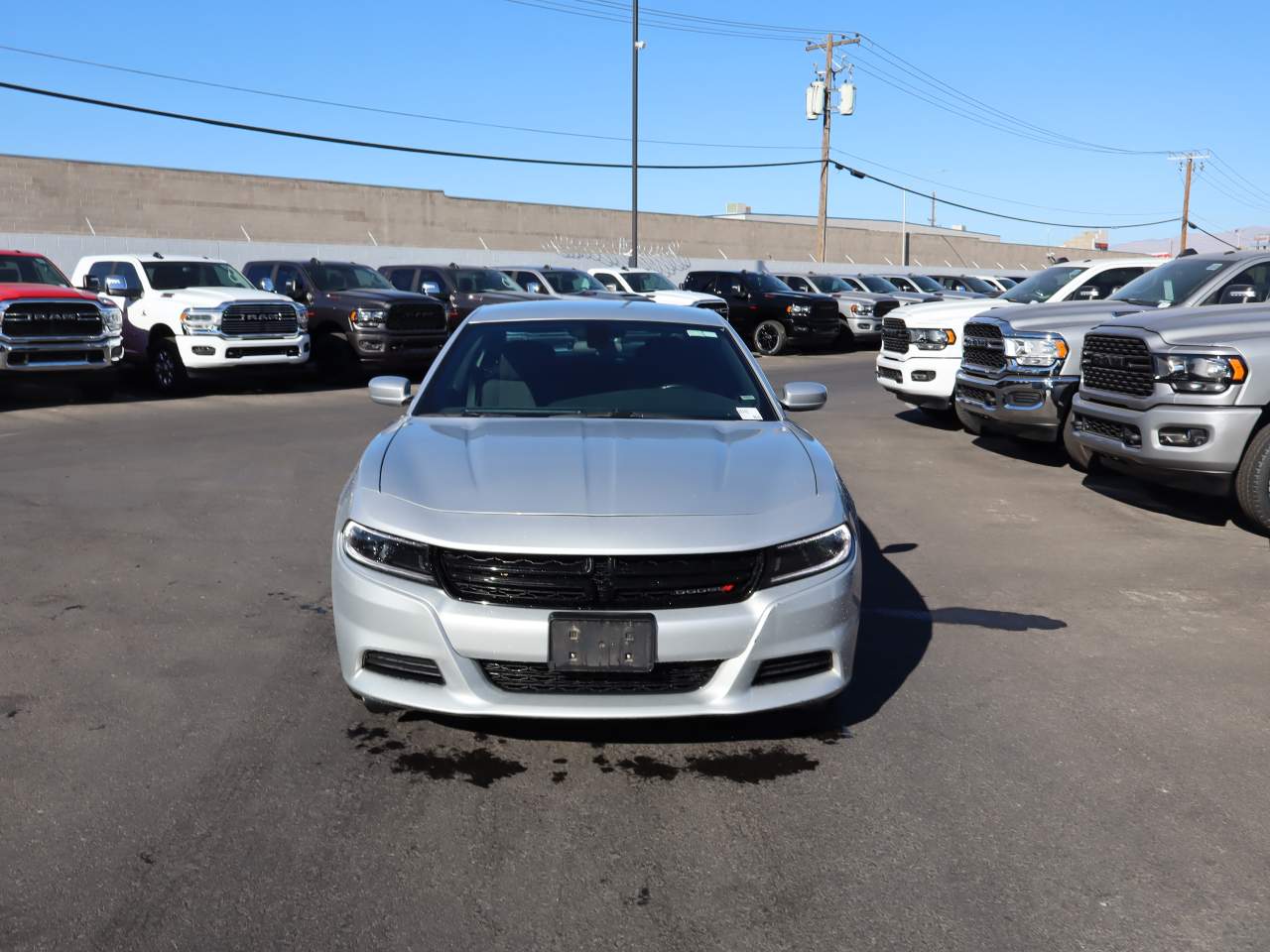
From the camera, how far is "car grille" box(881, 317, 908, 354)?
13.9 m

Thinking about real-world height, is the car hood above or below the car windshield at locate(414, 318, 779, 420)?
below

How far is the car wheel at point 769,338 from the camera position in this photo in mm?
25812

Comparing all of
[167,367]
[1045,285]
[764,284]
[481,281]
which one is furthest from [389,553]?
[764,284]

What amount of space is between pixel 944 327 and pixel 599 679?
34.7 feet

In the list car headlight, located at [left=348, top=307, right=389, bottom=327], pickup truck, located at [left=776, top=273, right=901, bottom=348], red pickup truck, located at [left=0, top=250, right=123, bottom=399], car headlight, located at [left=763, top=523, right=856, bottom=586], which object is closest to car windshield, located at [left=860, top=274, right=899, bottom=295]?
pickup truck, located at [left=776, top=273, right=901, bottom=348]

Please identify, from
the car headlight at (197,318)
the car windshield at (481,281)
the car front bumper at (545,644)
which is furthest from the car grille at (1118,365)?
the car windshield at (481,281)

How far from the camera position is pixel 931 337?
13523 millimetres

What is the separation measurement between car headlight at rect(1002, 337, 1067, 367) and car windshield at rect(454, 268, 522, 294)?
41.2 feet

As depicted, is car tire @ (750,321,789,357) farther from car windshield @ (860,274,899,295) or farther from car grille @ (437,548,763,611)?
car grille @ (437,548,763,611)

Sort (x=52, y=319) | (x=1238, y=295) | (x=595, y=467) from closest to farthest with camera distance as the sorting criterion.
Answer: (x=595, y=467) → (x=1238, y=295) → (x=52, y=319)

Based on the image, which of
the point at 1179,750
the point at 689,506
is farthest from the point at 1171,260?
the point at 689,506

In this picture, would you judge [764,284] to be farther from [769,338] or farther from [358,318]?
[358,318]

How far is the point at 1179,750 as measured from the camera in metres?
4.24

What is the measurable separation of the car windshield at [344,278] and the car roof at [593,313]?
1355 centimetres
